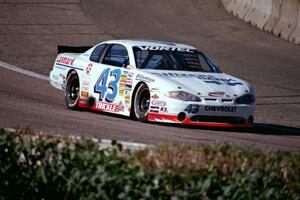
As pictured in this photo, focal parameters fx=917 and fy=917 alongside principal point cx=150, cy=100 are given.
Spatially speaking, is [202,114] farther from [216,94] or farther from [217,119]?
[216,94]

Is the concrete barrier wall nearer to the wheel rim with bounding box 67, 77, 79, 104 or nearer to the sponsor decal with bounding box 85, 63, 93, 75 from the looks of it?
the wheel rim with bounding box 67, 77, 79, 104

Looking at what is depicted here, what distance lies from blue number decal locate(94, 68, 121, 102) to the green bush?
269 inches

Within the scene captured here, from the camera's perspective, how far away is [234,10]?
1195 inches

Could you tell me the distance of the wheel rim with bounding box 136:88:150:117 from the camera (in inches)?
559

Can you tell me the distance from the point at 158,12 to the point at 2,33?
7026 millimetres

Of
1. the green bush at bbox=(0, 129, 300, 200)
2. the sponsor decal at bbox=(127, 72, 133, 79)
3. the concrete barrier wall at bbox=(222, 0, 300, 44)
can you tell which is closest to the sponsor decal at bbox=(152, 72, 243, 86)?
the sponsor decal at bbox=(127, 72, 133, 79)

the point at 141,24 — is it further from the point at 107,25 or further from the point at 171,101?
the point at 171,101

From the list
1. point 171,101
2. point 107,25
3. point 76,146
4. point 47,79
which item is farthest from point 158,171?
point 107,25

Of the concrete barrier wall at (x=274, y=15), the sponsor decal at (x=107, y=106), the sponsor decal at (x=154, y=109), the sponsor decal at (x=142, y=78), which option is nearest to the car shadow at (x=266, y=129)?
the sponsor decal at (x=154, y=109)

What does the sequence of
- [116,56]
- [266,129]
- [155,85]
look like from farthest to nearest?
[116,56] < [266,129] < [155,85]

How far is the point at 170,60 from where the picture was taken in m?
15.0

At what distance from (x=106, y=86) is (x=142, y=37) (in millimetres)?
11432

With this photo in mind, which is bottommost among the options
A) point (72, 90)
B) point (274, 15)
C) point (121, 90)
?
point (72, 90)

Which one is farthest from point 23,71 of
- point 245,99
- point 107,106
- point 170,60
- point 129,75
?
point 245,99
